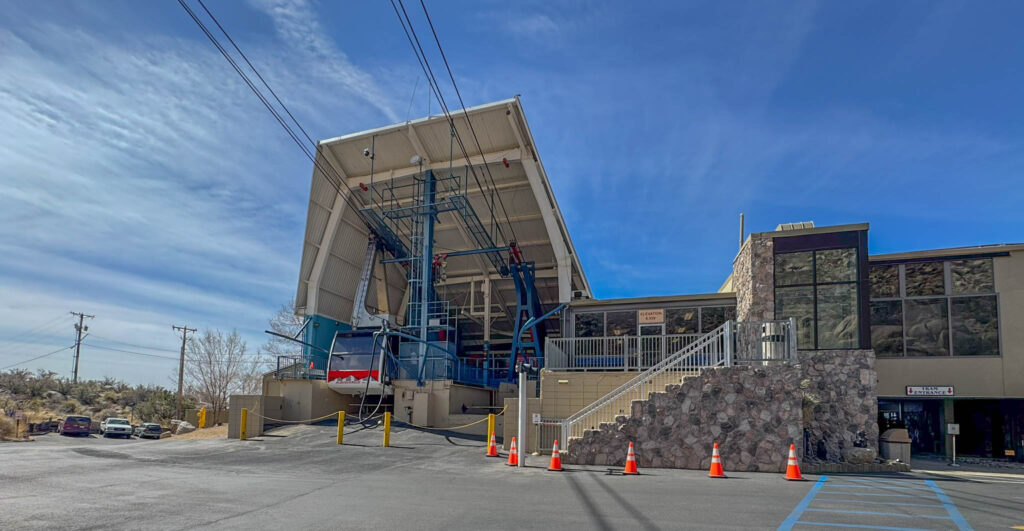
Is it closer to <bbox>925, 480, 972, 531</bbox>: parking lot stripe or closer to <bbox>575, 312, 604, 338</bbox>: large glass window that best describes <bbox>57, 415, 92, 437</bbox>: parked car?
<bbox>575, 312, 604, 338</bbox>: large glass window

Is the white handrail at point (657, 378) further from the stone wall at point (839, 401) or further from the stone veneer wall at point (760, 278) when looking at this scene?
the stone veneer wall at point (760, 278)

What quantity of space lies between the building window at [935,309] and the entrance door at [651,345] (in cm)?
653

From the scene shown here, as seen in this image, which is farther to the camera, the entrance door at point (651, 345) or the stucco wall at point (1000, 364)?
the entrance door at point (651, 345)

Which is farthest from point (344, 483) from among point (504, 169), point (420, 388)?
point (504, 169)

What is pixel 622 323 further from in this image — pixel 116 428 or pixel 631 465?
pixel 116 428

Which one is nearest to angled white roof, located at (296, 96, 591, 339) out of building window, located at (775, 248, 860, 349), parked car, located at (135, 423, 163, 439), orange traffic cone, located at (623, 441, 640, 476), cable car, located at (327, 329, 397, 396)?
cable car, located at (327, 329, 397, 396)

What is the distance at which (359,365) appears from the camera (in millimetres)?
25938

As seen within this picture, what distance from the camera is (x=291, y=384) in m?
25.5

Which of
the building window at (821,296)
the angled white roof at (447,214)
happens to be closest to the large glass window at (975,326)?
the building window at (821,296)

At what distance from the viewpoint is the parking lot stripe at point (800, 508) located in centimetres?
761

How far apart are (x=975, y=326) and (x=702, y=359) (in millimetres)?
9647

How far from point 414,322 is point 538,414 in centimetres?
1239

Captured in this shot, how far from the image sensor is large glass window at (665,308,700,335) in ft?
77.7

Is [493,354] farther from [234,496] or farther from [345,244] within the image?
[234,496]
